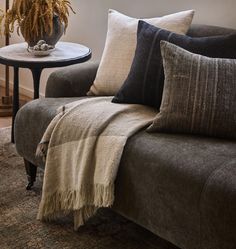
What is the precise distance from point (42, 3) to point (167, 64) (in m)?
1.08

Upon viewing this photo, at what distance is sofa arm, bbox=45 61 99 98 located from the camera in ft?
7.97

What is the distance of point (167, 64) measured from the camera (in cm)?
194

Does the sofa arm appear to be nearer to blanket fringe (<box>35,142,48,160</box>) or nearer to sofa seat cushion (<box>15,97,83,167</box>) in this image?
sofa seat cushion (<box>15,97,83,167</box>)

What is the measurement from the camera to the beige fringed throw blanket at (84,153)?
6.13 feet

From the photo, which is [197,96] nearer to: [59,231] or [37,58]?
Result: [59,231]

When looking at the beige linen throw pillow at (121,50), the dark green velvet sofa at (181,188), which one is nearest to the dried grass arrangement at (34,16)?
the beige linen throw pillow at (121,50)

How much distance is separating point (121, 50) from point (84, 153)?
0.66 metres

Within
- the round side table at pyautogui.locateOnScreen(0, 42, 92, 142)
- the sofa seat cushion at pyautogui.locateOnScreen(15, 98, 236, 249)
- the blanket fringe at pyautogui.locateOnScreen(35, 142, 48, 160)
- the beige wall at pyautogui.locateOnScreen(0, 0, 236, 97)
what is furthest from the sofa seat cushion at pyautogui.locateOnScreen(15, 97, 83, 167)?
the beige wall at pyautogui.locateOnScreen(0, 0, 236, 97)

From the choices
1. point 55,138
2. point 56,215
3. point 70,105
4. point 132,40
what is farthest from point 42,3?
point 56,215

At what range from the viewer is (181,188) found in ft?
5.43

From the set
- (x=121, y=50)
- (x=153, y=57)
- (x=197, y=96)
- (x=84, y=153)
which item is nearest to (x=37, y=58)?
(x=121, y=50)

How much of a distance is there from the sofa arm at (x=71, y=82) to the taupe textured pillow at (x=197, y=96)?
64 centimetres

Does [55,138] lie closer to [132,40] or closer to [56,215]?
[56,215]

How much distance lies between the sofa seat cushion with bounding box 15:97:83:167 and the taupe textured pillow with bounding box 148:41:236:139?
0.52 meters
